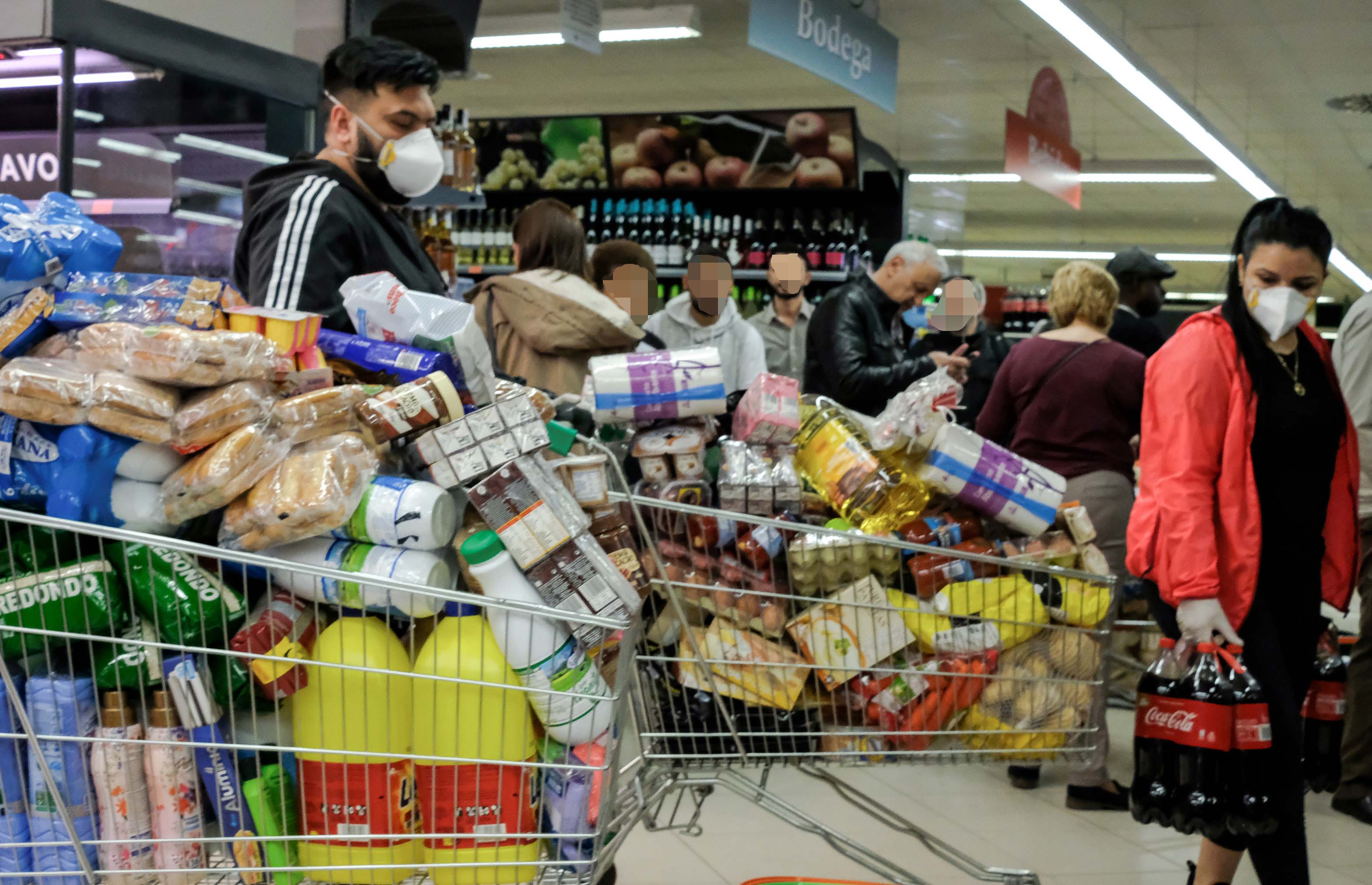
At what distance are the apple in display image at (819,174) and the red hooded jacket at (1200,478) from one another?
18.7 ft

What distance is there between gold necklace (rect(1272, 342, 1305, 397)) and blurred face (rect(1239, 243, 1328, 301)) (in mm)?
134

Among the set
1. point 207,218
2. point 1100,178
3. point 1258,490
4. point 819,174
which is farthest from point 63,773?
point 1100,178

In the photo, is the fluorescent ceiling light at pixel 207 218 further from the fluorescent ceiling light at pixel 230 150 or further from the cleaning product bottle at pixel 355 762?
the cleaning product bottle at pixel 355 762

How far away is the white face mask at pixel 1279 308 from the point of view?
2453mm

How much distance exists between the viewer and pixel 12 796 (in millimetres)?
1548

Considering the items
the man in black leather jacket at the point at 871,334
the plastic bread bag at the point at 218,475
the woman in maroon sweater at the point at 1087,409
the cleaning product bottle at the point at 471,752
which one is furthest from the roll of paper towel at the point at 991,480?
the man in black leather jacket at the point at 871,334

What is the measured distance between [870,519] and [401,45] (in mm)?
1417

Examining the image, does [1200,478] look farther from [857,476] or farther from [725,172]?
[725,172]

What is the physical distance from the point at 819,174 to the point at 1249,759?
626cm

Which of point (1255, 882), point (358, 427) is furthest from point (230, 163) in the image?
point (1255, 882)

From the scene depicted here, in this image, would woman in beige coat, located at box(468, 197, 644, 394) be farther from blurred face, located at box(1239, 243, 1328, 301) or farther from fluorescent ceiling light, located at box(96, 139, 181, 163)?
blurred face, located at box(1239, 243, 1328, 301)

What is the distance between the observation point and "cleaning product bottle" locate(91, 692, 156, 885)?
5.02 feet

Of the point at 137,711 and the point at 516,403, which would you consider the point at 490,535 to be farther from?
the point at 137,711

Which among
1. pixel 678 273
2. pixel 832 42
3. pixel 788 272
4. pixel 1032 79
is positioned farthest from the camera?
pixel 1032 79
